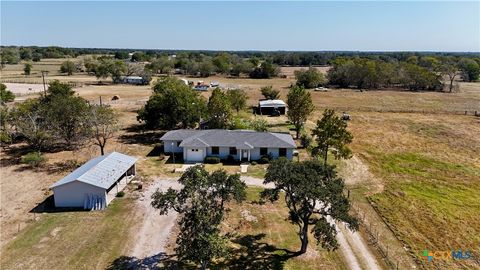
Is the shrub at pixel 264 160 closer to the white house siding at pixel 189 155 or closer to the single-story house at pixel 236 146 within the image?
the single-story house at pixel 236 146

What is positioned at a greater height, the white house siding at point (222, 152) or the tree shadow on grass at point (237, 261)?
the white house siding at point (222, 152)

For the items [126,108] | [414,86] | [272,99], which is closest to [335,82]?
[414,86]

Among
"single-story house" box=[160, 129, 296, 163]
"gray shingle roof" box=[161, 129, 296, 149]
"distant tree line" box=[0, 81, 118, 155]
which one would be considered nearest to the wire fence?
"single-story house" box=[160, 129, 296, 163]

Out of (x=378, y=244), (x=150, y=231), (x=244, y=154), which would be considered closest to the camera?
(x=378, y=244)

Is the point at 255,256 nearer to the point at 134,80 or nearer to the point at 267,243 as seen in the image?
the point at 267,243

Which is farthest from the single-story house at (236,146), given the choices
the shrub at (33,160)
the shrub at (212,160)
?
the shrub at (33,160)

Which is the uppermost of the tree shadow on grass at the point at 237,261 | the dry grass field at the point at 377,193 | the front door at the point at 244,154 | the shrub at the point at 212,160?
the front door at the point at 244,154

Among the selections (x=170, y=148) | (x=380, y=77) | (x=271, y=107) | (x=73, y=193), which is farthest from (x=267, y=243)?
(x=380, y=77)
